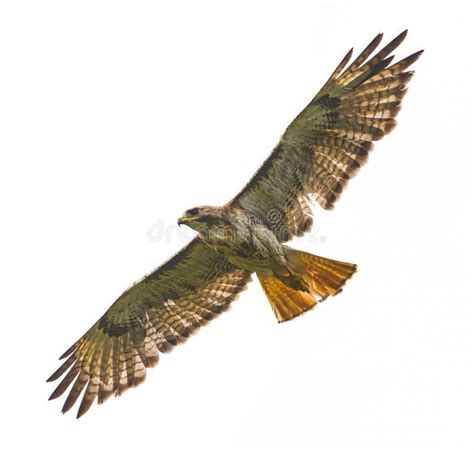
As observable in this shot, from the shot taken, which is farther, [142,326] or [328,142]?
[142,326]

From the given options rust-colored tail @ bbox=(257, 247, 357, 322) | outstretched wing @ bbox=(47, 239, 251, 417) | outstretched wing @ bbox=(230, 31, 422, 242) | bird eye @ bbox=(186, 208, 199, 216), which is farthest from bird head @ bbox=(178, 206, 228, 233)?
outstretched wing @ bbox=(47, 239, 251, 417)

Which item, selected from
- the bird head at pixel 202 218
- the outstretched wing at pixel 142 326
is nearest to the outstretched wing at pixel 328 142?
the bird head at pixel 202 218

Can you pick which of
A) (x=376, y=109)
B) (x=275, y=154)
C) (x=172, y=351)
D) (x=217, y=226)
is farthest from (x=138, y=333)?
(x=376, y=109)

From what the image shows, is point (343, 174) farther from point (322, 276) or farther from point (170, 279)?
point (170, 279)

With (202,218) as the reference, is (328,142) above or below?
below

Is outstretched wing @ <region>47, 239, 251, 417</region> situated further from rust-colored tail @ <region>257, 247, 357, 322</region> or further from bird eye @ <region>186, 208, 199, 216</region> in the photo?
bird eye @ <region>186, 208, 199, 216</region>

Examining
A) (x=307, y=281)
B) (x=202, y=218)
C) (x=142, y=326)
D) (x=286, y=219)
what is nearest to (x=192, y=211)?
(x=202, y=218)

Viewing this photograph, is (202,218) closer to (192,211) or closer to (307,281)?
(192,211)
